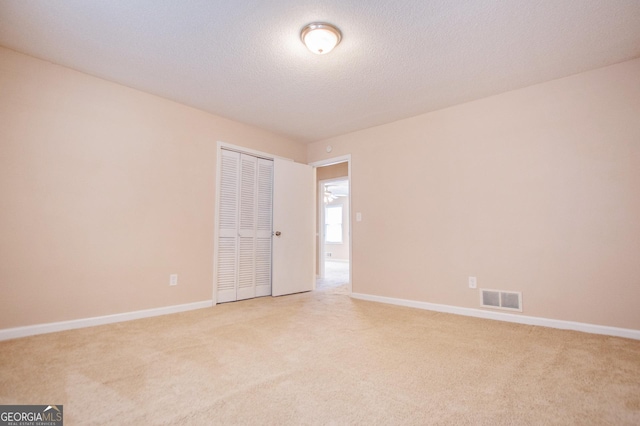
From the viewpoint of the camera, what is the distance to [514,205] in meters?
3.16

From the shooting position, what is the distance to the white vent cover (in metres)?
3.08

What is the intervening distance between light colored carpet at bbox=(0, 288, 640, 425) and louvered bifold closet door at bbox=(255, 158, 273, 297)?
4.89ft

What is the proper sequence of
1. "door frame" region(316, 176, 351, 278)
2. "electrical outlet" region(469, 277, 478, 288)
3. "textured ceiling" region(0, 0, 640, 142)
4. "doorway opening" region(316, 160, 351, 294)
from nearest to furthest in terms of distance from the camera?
1. "textured ceiling" region(0, 0, 640, 142)
2. "electrical outlet" region(469, 277, 478, 288)
3. "doorway opening" region(316, 160, 351, 294)
4. "door frame" region(316, 176, 351, 278)

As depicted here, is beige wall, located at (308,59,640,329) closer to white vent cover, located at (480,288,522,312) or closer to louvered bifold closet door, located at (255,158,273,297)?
white vent cover, located at (480,288,522,312)

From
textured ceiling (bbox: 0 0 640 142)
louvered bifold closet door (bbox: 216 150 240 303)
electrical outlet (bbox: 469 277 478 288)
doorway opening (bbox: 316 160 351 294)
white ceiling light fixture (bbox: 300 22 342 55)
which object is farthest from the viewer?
doorway opening (bbox: 316 160 351 294)

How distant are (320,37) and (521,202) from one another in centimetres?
254

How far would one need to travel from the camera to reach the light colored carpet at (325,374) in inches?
56.4

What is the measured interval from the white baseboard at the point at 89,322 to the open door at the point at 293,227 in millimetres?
1265

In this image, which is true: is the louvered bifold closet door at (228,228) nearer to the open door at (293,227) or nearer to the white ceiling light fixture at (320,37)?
the open door at (293,227)

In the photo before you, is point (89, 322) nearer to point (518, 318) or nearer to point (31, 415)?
point (31, 415)

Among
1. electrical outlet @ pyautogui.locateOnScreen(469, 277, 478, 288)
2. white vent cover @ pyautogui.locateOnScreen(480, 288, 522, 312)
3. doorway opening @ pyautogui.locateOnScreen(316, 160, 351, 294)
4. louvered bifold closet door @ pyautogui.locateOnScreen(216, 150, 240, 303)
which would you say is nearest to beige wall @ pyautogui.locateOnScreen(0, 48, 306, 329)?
louvered bifold closet door @ pyautogui.locateOnScreen(216, 150, 240, 303)

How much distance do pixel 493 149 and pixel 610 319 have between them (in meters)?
1.87

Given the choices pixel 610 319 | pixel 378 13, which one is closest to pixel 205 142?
pixel 378 13

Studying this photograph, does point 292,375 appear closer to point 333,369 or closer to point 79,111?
point 333,369
